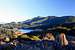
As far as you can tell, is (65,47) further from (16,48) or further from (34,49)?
(16,48)

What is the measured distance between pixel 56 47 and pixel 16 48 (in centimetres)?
304

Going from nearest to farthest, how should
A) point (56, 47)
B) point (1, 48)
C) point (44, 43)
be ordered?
point (56, 47)
point (1, 48)
point (44, 43)

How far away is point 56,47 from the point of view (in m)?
15.9

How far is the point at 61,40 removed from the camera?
18672 millimetres

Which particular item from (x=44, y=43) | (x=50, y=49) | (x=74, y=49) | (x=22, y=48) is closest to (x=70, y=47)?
(x=74, y=49)

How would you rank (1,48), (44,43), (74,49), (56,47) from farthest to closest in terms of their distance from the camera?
(44,43)
(1,48)
(56,47)
(74,49)

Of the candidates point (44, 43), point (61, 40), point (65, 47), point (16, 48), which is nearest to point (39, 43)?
point (44, 43)

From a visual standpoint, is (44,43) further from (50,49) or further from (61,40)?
(50,49)

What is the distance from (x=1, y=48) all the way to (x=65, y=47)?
18.2ft

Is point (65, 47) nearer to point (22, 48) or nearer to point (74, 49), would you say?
point (74, 49)

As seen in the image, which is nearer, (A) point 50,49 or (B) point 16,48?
(A) point 50,49

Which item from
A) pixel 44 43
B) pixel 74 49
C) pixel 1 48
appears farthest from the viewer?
pixel 44 43

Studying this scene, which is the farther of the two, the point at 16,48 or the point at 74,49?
the point at 16,48

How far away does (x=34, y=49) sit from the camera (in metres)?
16.0
